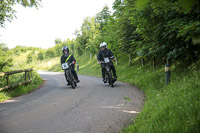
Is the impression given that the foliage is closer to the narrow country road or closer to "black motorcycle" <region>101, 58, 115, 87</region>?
the narrow country road

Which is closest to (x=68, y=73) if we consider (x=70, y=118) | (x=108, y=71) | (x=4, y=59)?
(x=108, y=71)

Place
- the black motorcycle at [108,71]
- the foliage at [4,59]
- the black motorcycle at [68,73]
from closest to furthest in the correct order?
the black motorcycle at [108,71]
the black motorcycle at [68,73]
the foliage at [4,59]

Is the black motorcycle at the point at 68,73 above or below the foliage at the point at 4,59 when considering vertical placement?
below

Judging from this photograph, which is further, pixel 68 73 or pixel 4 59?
pixel 4 59

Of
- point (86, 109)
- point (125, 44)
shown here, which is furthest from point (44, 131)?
point (125, 44)

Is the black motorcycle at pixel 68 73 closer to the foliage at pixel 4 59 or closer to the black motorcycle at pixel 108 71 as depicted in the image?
the black motorcycle at pixel 108 71

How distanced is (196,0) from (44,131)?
3.42m

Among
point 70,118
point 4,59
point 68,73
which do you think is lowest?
point 70,118

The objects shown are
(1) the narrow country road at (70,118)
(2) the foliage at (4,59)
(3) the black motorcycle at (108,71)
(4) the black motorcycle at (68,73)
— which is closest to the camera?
(1) the narrow country road at (70,118)

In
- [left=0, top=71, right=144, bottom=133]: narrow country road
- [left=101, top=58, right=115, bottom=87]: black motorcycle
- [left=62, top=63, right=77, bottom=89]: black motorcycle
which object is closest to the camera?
[left=0, top=71, right=144, bottom=133]: narrow country road

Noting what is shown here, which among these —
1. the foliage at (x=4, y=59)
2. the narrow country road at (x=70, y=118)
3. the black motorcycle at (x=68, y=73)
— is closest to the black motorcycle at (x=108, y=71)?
→ the black motorcycle at (x=68, y=73)

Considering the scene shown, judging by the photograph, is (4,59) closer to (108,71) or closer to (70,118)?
(108,71)

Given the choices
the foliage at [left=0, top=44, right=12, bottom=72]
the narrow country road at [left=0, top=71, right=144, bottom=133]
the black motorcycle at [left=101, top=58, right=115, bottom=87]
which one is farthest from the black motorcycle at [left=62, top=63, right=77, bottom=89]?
the narrow country road at [left=0, top=71, right=144, bottom=133]

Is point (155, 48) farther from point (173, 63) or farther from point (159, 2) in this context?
point (159, 2)
